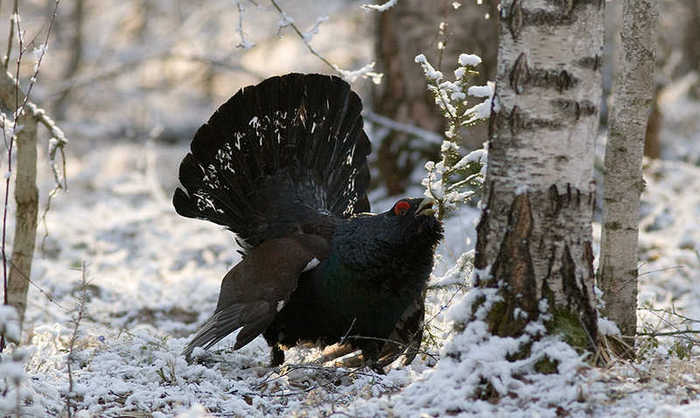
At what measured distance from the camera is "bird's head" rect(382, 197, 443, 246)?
376 cm

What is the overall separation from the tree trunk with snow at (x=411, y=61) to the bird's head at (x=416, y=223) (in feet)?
10.7

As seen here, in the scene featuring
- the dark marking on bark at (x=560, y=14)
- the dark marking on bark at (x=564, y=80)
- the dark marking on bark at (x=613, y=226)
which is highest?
the dark marking on bark at (x=560, y=14)

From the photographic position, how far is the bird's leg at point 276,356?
433 centimetres

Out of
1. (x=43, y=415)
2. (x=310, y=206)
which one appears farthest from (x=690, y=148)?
(x=43, y=415)

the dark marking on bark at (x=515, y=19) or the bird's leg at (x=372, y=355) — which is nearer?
the dark marking on bark at (x=515, y=19)

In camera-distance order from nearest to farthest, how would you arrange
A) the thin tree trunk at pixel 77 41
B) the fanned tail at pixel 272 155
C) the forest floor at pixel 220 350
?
the forest floor at pixel 220 350, the fanned tail at pixel 272 155, the thin tree trunk at pixel 77 41

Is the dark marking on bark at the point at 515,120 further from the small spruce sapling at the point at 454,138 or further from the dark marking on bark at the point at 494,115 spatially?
the small spruce sapling at the point at 454,138

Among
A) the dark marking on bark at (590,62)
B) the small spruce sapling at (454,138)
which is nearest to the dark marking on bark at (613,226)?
the small spruce sapling at (454,138)

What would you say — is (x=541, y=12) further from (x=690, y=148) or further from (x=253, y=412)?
(x=690, y=148)

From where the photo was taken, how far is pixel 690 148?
36.4 ft

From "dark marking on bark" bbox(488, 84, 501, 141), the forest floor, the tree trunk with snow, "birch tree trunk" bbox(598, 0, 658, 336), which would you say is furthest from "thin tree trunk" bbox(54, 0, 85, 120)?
"dark marking on bark" bbox(488, 84, 501, 141)

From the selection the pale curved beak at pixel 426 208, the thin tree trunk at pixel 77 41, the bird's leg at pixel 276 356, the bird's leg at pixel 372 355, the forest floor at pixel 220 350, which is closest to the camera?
the forest floor at pixel 220 350

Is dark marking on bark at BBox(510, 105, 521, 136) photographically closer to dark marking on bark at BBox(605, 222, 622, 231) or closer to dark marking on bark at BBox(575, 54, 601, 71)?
dark marking on bark at BBox(575, 54, 601, 71)

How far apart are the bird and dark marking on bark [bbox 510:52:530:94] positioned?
1.07 metres
